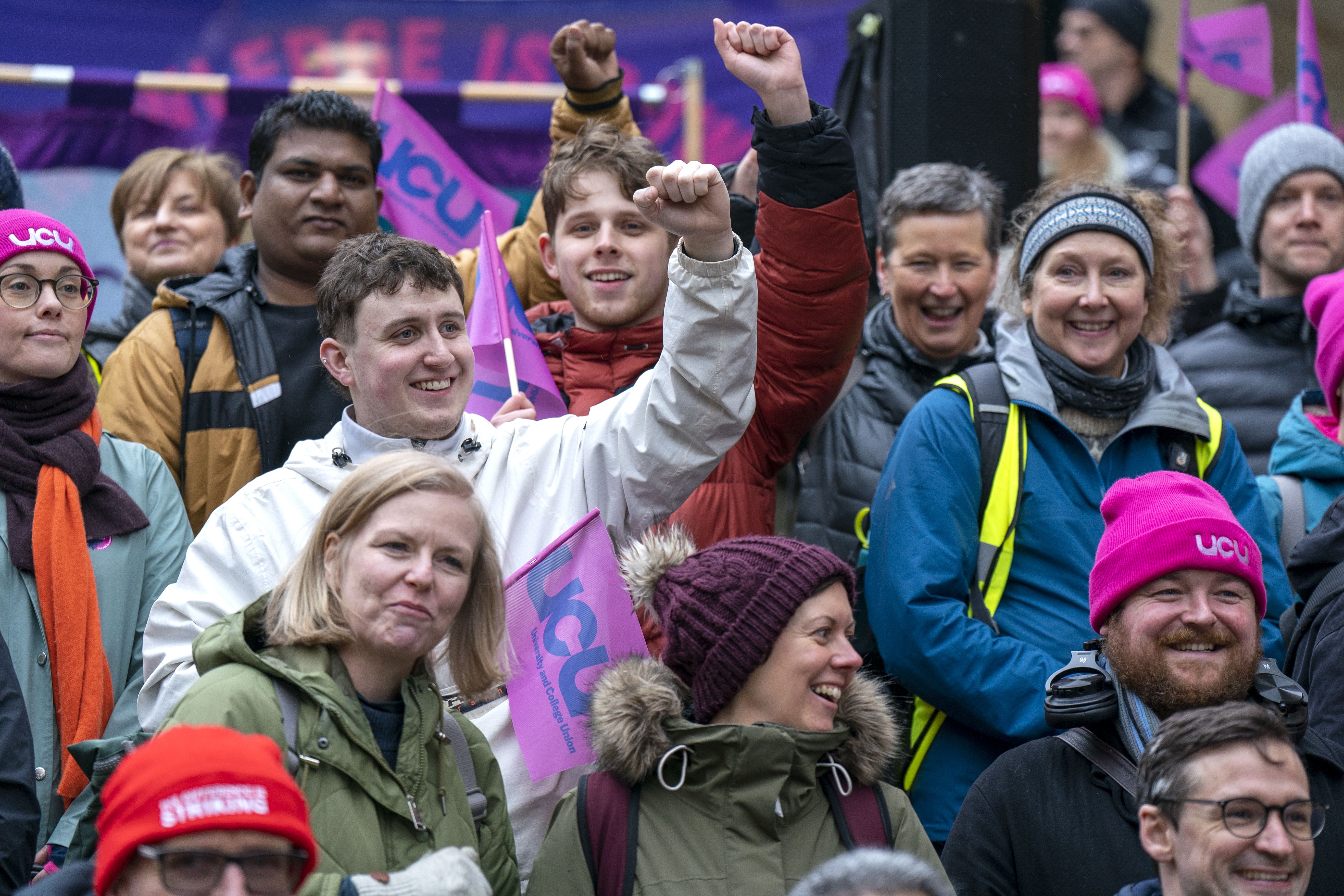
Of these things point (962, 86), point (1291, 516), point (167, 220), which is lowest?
point (1291, 516)

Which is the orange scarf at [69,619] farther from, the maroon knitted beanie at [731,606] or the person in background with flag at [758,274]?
the maroon knitted beanie at [731,606]

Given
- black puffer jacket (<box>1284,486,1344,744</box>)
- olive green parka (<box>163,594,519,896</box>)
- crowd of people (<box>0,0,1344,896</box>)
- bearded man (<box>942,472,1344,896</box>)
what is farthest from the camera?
black puffer jacket (<box>1284,486,1344,744</box>)

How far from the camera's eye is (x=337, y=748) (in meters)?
2.86

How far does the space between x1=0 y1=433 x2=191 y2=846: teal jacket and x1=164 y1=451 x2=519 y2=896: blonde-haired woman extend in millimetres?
922

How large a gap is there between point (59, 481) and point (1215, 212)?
6.51m

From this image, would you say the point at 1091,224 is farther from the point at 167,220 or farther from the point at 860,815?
the point at 167,220

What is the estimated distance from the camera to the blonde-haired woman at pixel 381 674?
9.27 feet

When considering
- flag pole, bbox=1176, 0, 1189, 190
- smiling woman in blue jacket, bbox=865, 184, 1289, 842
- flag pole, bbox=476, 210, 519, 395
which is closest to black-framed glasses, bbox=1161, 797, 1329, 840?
smiling woman in blue jacket, bbox=865, 184, 1289, 842

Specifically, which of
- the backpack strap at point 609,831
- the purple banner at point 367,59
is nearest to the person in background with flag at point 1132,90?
the purple banner at point 367,59

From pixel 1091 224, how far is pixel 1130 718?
1641mm

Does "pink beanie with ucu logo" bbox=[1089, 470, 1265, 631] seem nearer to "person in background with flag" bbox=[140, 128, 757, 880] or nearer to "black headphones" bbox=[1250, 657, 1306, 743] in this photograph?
"black headphones" bbox=[1250, 657, 1306, 743]

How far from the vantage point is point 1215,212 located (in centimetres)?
846

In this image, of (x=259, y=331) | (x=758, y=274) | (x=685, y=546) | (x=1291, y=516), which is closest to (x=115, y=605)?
(x=259, y=331)

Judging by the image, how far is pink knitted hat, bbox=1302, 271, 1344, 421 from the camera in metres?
4.57
